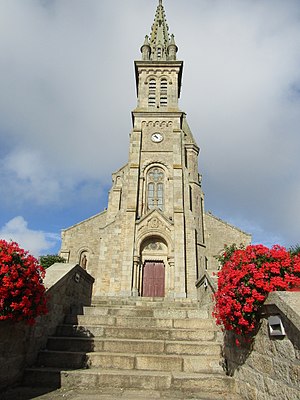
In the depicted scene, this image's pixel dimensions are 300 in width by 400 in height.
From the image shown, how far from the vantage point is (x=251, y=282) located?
4.16 meters

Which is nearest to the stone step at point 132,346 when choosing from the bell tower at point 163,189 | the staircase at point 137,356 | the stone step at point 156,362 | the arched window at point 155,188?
the staircase at point 137,356

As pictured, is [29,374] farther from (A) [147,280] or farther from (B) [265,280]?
(A) [147,280]

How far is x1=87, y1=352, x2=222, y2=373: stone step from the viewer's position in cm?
505

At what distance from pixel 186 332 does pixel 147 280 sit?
1231 centimetres

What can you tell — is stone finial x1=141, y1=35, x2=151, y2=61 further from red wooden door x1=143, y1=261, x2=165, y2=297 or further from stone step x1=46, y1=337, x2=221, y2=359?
stone step x1=46, y1=337, x2=221, y2=359

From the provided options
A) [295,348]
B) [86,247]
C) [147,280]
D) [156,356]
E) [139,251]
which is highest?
[86,247]

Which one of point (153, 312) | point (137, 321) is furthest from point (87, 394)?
point (153, 312)

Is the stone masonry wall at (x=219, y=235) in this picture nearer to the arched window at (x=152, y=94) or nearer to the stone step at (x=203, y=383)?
the arched window at (x=152, y=94)

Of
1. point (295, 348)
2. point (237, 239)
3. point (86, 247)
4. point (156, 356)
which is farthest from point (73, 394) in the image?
point (237, 239)

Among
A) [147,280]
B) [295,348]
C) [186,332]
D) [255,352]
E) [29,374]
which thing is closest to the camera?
[295,348]

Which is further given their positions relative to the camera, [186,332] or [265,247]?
[186,332]

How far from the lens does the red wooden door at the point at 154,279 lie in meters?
17.8

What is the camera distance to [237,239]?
2438 centimetres

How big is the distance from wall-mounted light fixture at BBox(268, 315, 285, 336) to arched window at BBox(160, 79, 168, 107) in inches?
884
